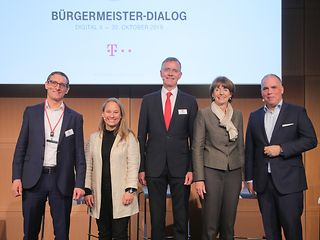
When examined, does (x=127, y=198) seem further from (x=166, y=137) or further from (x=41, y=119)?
(x=41, y=119)

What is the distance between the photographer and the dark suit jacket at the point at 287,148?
9.16 feet

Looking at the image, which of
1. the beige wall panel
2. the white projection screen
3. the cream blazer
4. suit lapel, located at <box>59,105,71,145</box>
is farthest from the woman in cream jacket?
the beige wall panel

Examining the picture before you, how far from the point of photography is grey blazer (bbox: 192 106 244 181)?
112 inches

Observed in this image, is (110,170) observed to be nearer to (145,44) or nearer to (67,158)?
(67,158)

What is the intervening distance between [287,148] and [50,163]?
5.32 ft

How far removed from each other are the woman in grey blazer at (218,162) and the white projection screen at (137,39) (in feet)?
3.43

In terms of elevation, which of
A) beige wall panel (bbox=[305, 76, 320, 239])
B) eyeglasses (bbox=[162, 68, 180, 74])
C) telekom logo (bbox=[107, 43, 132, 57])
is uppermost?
telekom logo (bbox=[107, 43, 132, 57])

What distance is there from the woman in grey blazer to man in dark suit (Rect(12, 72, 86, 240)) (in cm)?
84

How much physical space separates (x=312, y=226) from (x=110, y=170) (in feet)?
8.30

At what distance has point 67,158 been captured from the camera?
9.46 feet

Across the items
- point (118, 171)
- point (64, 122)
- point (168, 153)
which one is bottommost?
point (118, 171)

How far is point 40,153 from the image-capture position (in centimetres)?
282

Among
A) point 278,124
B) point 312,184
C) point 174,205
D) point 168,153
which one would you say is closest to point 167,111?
point 168,153

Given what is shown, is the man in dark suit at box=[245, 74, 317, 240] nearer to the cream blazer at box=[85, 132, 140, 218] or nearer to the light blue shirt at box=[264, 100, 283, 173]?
the light blue shirt at box=[264, 100, 283, 173]
